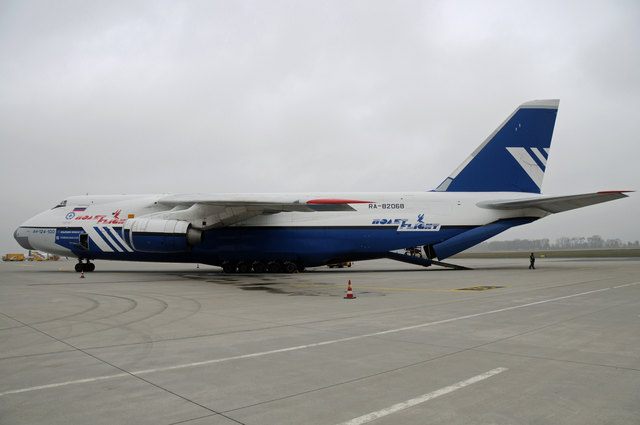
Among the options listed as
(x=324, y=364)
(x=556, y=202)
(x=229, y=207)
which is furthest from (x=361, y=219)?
(x=324, y=364)

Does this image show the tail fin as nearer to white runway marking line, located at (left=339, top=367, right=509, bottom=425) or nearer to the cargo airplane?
the cargo airplane

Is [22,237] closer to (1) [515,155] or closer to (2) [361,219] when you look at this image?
(2) [361,219]

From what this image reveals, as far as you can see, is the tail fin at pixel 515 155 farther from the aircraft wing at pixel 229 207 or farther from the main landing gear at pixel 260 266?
the main landing gear at pixel 260 266

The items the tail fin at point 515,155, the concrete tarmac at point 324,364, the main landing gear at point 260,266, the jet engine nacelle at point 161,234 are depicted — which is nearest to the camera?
the concrete tarmac at point 324,364

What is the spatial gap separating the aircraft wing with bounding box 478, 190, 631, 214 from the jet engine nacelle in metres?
14.2

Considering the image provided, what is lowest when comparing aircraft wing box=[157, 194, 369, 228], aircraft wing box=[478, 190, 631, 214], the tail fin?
aircraft wing box=[157, 194, 369, 228]

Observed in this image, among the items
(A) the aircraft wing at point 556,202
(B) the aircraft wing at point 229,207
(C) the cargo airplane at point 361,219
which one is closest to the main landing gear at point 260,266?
(C) the cargo airplane at point 361,219

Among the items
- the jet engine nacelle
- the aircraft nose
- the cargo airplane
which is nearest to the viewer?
the jet engine nacelle

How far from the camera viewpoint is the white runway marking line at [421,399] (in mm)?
3229

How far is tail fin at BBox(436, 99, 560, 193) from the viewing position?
22.0m

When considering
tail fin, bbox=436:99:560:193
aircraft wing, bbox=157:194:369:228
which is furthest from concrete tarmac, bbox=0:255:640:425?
tail fin, bbox=436:99:560:193

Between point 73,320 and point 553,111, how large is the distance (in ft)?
75.1

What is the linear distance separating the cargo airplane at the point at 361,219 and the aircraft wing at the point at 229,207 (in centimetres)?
17

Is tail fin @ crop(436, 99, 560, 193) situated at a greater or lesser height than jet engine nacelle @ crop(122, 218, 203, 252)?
greater
